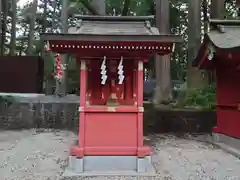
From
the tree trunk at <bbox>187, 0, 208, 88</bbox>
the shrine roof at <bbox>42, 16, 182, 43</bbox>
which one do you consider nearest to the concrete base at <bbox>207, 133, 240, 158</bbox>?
the tree trunk at <bbox>187, 0, 208, 88</bbox>

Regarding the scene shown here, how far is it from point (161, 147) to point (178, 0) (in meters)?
12.9

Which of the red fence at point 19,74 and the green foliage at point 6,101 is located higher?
the red fence at point 19,74

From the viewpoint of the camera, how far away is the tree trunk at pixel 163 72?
1203 centimetres

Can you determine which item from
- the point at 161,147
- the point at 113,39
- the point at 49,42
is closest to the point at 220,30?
the point at 161,147

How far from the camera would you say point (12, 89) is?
1461cm

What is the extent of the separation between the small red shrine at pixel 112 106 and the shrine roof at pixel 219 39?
1.70m

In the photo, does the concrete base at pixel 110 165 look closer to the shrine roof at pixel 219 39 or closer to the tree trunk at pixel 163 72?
the shrine roof at pixel 219 39

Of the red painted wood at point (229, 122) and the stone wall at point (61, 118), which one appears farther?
the stone wall at point (61, 118)

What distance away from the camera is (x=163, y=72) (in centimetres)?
1205

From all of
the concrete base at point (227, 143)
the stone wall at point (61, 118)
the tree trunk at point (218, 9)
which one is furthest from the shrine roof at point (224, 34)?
the tree trunk at point (218, 9)

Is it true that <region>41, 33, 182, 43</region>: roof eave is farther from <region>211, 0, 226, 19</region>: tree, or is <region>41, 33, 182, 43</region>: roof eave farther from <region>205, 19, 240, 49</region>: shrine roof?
<region>211, 0, 226, 19</region>: tree

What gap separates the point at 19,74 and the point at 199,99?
340 inches

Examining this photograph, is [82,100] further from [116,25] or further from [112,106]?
[116,25]

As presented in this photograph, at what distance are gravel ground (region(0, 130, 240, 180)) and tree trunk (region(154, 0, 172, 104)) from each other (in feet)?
10.5
